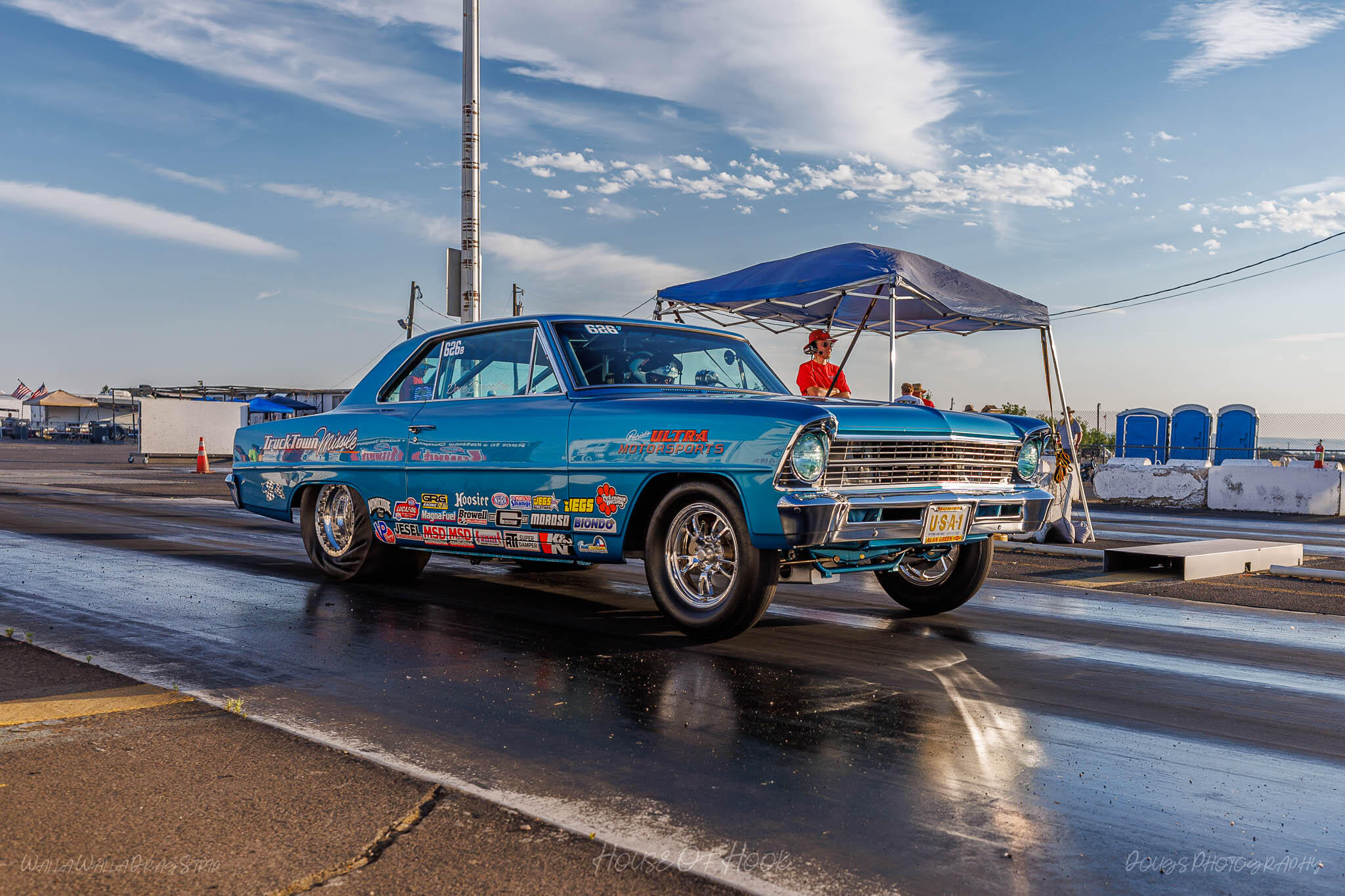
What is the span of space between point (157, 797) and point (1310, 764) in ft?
12.1

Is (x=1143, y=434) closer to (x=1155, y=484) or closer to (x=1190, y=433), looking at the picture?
(x=1190, y=433)

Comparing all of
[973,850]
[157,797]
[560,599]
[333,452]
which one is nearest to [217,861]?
[157,797]

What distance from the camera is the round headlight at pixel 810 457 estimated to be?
496 cm

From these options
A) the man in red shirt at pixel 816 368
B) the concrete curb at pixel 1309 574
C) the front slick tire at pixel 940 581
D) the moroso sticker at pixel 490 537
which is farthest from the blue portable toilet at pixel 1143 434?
the moroso sticker at pixel 490 537

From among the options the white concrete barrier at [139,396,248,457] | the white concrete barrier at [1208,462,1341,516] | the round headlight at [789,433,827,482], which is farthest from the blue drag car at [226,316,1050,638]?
the white concrete barrier at [139,396,248,457]

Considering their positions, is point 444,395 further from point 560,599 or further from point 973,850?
point 973,850

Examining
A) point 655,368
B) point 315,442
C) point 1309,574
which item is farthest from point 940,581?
point 1309,574

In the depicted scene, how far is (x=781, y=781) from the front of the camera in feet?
10.9

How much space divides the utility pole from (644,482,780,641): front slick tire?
31.5ft

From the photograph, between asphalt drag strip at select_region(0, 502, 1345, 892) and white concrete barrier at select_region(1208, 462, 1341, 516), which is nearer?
asphalt drag strip at select_region(0, 502, 1345, 892)

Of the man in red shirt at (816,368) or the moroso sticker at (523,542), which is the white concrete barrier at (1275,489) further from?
the moroso sticker at (523,542)

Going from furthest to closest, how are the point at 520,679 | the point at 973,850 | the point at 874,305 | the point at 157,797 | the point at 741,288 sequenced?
the point at 874,305, the point at 741,288, the point at 520,679, the point at 157,797, the point at 973,850

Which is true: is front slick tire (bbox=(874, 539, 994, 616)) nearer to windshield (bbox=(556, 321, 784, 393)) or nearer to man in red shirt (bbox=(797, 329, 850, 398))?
windshield (bbox=(556, 321, 784, 393))

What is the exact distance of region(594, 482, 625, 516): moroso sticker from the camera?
5559mm
